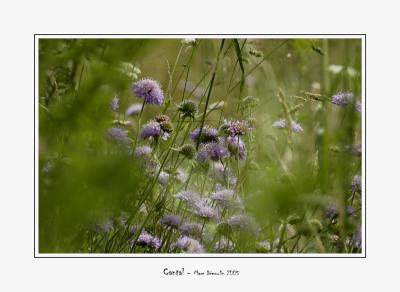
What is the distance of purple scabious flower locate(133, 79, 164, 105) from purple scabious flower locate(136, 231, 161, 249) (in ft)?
1.50

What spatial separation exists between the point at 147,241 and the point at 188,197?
0.19m

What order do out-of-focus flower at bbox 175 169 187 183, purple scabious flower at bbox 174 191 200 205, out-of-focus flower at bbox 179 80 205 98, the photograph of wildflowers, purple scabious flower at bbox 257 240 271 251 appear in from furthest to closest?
1. out-of-focus flower at bbox 179 80 205 98
2. out-of-focus flower at bbox 175 169 187 183
3. purple scabious flower at bbox 174 191 200 205
4. purple scabious flower at bbox 257 240 271 251
5. the photograph of wildflowers

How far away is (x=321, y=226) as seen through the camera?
59.9 inches

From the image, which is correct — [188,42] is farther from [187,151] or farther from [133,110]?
[133,110]

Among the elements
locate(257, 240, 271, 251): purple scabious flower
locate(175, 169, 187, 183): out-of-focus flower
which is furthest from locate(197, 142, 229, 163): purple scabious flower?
locate(257, 240, 271, 251): purple scabious flower

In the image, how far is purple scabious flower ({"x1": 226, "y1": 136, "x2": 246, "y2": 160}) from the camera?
179 cm

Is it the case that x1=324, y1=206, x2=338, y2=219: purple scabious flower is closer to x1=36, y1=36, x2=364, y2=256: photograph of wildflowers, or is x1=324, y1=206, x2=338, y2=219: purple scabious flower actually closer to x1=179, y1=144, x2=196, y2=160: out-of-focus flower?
x1=36, y1=36, x2=364, y2=256: photograph of wildflowers

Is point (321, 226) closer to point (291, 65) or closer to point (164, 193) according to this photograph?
point (164, 193)

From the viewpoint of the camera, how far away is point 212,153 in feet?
6.01

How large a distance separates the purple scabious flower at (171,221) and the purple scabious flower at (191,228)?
0.02 metres

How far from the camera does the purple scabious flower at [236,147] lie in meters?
1.79

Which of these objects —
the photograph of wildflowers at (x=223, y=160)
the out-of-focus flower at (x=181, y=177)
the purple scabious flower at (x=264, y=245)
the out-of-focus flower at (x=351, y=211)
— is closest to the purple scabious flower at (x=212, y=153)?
the photograph of wildflowers at (x=223, y=160)
